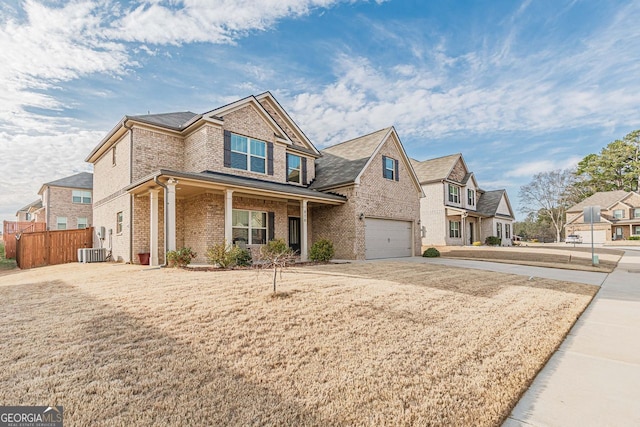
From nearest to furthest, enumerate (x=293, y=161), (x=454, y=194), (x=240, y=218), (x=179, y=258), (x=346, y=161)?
(x=179, y=258) < (x=240, y=218) < (x=293, y=161) < (x=346, y=161) < (x=454, y=194)

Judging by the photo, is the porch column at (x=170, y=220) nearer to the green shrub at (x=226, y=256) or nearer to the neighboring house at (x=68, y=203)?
the green shrub at (x=226, y=256)

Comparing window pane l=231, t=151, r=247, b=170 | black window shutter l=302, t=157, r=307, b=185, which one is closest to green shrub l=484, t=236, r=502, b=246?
black window shutter l=302, t=157, r=307, b=185

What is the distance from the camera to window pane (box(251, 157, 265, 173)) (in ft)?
Answer: 48.4

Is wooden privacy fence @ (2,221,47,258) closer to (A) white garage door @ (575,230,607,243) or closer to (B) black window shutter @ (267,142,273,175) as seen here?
(B) black window shutter @ (267,142,273,175)

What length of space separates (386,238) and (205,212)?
993 centimetres

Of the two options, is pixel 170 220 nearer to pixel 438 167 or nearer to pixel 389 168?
pixel 389 168

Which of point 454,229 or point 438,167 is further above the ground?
point 438,167

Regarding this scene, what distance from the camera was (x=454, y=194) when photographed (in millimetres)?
27844

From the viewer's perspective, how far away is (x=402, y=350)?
13.4ft

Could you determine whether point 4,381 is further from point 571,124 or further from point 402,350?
point 571,124

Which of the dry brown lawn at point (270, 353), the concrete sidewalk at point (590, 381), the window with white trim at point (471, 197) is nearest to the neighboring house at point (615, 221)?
the window with white trim at point (471, 197)

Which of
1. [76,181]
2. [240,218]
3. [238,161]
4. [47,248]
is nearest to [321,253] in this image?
[240,218]

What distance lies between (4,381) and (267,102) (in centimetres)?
1608

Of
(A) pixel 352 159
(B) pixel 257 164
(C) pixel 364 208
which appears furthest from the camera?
(A) pixel 352 159
